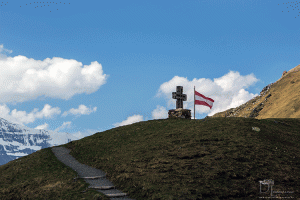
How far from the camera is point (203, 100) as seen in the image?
32594 millimetres

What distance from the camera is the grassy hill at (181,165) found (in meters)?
15.2

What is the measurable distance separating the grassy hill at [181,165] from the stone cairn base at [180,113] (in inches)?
183

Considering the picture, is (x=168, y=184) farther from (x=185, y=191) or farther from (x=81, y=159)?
(x=81, y=159)

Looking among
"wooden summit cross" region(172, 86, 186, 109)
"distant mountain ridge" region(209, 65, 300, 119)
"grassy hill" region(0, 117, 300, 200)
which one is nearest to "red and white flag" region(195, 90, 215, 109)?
"wooden summit cross" region(172, 86, 186, 109)

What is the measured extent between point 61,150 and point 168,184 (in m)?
21.1

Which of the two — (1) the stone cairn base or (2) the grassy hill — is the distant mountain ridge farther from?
(2) the grassy hill

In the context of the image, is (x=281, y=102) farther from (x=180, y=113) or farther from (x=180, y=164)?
(x=180, y=164)

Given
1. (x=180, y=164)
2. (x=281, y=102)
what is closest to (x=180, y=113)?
(x=180, y=164)

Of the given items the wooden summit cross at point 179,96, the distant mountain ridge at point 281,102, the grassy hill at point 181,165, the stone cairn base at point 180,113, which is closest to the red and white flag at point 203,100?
the stone cairn base at point 180,113

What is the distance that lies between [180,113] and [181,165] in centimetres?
1628

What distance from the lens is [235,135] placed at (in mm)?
22766

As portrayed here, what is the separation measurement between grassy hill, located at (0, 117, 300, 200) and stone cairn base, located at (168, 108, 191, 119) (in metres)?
4.64

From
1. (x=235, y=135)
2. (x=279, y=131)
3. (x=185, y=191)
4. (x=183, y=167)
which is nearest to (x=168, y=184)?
(x=185, y=191)

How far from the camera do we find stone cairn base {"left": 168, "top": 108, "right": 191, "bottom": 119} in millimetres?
33719
